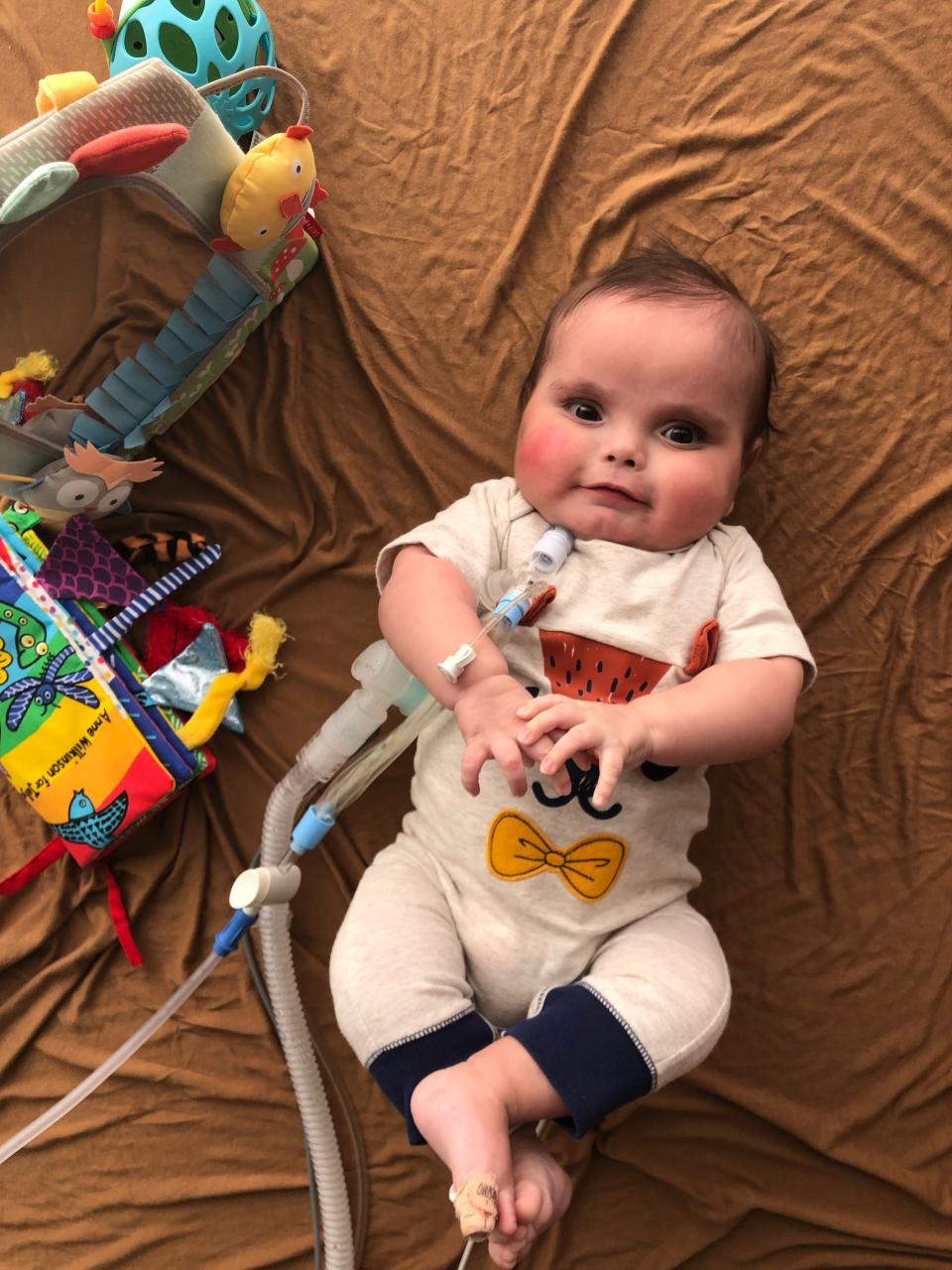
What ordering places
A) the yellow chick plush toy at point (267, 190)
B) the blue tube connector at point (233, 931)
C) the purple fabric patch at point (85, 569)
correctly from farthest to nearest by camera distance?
the purple fabric patch at point (85, 569), the blue tube connector at point (233, 931), the yellow chick plush toy at point (267, 190)

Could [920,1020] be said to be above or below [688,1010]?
below

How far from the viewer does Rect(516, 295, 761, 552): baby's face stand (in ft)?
3.60

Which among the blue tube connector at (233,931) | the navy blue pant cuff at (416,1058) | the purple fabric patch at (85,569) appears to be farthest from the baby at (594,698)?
the purple fabric patch at (85,569)

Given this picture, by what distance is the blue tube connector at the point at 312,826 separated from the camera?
3.95ft

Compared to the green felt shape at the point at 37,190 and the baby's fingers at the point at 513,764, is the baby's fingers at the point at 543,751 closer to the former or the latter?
the baby's fingers at the point at 513,764

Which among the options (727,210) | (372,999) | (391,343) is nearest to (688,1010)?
(372,999)

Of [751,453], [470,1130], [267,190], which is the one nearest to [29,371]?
[267,190]

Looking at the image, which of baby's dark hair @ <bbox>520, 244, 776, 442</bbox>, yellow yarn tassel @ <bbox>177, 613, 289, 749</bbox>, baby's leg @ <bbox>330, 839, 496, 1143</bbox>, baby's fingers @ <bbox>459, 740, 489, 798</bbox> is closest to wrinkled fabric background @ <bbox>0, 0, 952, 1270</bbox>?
yellow yarn tassel @ <bbox>177, 613, 289, 749</bbox>

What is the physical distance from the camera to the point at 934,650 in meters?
1.34

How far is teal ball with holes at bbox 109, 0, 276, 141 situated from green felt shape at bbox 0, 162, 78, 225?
0.27 metres

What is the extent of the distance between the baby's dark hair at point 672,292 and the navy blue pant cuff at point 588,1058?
706 millimetres

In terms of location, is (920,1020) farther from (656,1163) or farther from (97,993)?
(97,993)

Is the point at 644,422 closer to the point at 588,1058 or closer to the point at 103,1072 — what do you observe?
the point at 588,1058

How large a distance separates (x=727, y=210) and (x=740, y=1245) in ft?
4.69
